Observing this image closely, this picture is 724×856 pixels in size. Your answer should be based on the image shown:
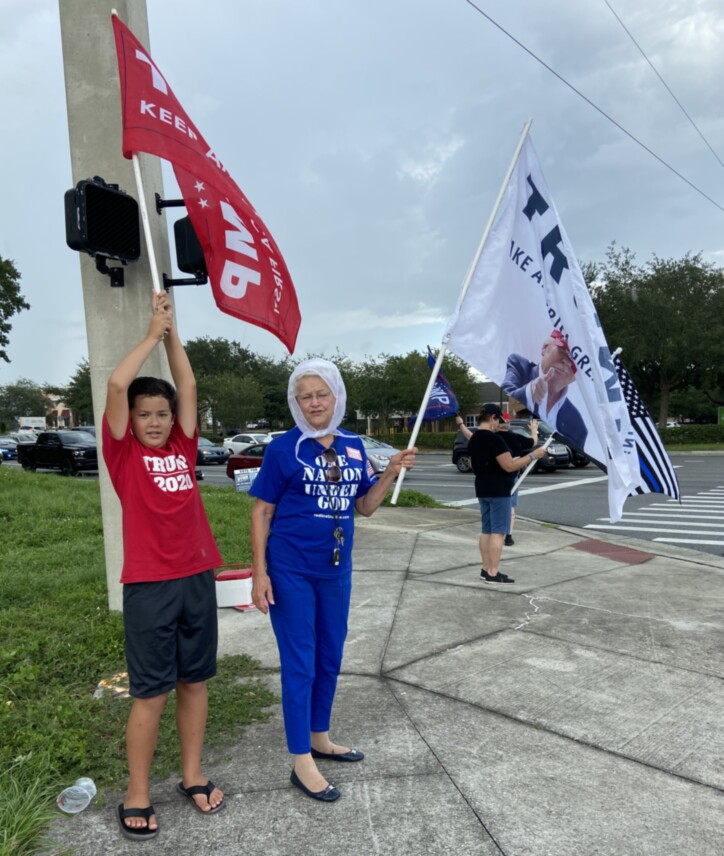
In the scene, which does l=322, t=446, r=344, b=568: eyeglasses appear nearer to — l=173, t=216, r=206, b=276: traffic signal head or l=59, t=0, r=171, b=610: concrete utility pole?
l=173, t=216, r=206, b=276: traffic signal head

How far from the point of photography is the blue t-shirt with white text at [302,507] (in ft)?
9.74

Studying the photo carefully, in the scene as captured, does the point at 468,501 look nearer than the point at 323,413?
No

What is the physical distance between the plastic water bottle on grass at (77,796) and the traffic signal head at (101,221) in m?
2.90

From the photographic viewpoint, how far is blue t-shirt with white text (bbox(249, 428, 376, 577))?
117 inches

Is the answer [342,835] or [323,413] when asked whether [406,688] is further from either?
[323,413]

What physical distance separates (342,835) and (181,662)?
883 mm

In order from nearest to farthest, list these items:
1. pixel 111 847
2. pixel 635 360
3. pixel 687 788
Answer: pixel 111 847, pixel 687 788, pixel 635 360

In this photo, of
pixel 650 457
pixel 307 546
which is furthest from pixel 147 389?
pixel 650 457

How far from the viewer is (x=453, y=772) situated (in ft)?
10.0

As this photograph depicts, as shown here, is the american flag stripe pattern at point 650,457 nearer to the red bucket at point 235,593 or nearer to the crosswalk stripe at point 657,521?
the red bucket at point 235,593

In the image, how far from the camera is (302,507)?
2.98 m

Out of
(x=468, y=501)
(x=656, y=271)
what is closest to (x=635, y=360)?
(x=656, y=271)

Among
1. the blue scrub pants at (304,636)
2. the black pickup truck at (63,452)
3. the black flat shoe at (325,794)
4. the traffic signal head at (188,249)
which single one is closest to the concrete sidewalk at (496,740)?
the black flat shoe at (325,794)

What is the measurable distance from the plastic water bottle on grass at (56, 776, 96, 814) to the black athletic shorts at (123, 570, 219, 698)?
58 centimetres
